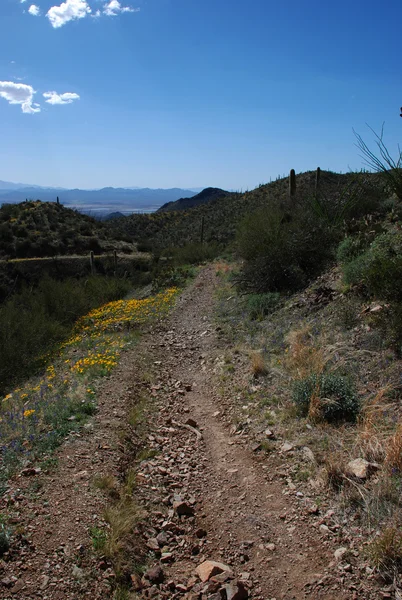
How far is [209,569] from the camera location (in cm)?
318

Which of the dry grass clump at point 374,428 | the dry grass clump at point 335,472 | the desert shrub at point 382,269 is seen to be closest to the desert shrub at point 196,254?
the desert shrub at point 382,269

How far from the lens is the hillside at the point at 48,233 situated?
34.8 meters

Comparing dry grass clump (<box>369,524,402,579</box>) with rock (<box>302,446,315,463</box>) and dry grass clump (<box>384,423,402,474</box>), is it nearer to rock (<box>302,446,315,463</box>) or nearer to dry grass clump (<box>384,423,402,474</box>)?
dry grass clump (<box>384,423,402,474</box>)

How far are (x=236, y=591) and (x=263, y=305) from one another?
717 cm

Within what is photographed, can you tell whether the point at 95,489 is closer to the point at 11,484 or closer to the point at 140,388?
the point at 11,484

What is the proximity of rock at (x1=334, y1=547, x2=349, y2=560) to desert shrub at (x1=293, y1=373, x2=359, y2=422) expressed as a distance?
175cm

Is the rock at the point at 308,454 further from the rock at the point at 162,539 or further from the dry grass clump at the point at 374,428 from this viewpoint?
the rock at the point at 162,539

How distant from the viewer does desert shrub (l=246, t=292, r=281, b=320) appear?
374 inches

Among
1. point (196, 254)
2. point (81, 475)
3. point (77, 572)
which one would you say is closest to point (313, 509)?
point (77, 572)

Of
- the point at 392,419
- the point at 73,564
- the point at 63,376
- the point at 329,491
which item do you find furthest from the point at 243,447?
the point at 63,376

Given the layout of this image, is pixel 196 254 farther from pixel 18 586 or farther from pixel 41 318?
pixel 18 586

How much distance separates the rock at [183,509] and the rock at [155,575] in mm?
730

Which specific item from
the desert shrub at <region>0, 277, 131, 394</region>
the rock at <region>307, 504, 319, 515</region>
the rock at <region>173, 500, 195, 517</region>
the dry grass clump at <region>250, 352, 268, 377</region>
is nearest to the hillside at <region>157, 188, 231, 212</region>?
the desert shrub at <region>0, 277, 131, 394</region>

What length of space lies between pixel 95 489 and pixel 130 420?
164 centimetres
